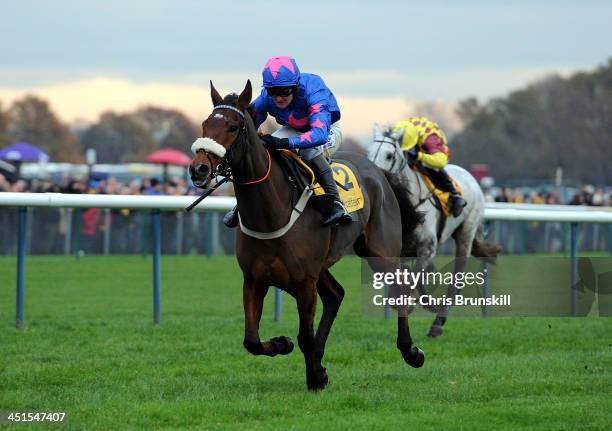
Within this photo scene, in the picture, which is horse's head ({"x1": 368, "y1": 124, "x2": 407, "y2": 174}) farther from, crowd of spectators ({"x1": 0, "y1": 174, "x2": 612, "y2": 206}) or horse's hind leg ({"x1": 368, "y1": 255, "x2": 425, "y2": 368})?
crowd of spectators ({"x1": 0, "y1": 174, "x2": 612, "y2": 206})

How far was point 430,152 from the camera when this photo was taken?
10711 mm

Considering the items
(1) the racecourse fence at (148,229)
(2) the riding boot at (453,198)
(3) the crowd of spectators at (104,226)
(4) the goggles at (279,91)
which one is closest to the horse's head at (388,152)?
(2) the riding boot at (453,198)

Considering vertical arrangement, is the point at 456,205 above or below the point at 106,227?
above

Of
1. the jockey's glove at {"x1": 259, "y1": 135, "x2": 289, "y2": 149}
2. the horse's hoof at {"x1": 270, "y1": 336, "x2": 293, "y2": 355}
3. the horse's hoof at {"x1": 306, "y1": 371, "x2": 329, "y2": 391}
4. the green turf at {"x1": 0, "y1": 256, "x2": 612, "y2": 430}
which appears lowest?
the green turf at {"x1": 0, "y1": 256, "x2": 612, "y2": 430}

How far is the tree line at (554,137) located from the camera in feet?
183

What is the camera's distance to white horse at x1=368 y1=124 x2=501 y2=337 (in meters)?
10.0

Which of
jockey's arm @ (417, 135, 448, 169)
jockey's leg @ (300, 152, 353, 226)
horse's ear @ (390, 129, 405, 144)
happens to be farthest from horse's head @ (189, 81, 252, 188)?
jockey's arm @ (417, 135, 448, 169)

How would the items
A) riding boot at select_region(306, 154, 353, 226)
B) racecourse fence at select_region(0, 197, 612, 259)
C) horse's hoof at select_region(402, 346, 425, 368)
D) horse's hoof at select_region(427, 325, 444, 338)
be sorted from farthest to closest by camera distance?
racecourse fence at select_region(0, 197, 612, 259) → horse's hoof at select_region(427, 325, 444, 338) → horse's hoof at select_region(402, 346, 425, 368) → riding boot at select_region(306, 154, 353, 226)

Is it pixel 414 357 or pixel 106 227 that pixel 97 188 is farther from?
pixel 414 357

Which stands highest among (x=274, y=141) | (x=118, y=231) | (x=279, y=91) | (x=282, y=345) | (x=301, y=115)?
(x=279, y=91)

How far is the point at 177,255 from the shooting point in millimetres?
19812

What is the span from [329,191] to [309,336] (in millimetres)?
908

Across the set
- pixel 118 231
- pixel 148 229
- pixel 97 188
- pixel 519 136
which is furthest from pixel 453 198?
pixel 519 136

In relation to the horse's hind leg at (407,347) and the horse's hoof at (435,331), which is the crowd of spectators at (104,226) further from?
the horse's hind leg at (407,347)
